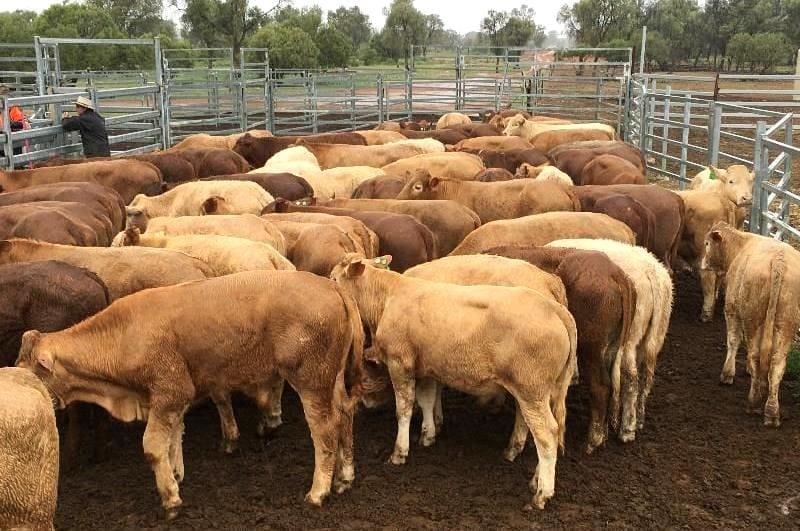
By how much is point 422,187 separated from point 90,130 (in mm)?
5918

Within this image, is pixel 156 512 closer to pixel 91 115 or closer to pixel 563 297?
pixel 563 297

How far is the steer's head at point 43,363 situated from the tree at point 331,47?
1693 inches

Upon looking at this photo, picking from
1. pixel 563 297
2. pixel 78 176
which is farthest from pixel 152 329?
pixel 78 176

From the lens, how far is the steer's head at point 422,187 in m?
9.23

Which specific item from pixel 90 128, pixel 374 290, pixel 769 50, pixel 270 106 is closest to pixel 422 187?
pixel 374 290

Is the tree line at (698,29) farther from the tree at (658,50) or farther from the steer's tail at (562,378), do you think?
the steer's tail at (562,378)

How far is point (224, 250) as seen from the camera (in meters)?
6.46

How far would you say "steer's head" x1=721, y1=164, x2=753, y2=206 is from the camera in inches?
370

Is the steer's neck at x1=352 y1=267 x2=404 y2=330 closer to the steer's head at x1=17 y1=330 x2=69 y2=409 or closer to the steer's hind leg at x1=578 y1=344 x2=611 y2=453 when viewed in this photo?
the steer's hind leg at x1=578 y1=344 x2=611 y2=453

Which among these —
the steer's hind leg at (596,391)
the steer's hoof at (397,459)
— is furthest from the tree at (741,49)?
the steer's hoof at (397,459)

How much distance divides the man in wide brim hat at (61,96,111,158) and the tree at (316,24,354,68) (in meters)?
34.9

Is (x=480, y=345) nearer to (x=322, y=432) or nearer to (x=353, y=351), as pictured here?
(x=353, y=351)

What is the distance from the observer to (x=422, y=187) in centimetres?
923

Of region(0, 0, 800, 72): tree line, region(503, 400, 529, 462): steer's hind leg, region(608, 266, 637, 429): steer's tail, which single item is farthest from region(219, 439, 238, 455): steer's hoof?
region(0, 0, 800, 72): tree line
